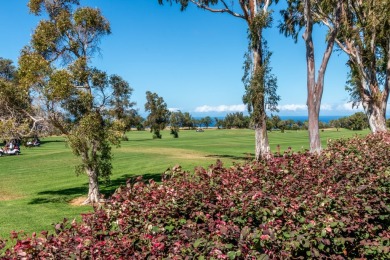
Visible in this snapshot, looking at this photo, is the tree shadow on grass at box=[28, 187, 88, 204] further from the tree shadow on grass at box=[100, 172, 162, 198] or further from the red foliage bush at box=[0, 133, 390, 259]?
the red foliage bush at box=[0, 133, 390, 259]

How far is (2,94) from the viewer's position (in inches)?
572

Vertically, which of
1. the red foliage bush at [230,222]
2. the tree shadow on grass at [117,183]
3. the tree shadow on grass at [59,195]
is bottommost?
the tree shadow on grass at [59,195]

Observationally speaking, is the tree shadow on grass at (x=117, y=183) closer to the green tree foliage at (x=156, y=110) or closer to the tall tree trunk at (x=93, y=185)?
the tall tree trunk at (x=93, y=185)

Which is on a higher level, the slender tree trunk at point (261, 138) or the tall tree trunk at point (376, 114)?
the tall tree trunk at point (376, 114)

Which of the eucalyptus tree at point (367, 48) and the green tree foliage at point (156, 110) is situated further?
the green tree foliage at point (156, 110)

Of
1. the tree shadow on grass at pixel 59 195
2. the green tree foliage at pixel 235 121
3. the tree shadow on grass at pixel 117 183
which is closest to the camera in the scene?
the tree shadow on grass at pixel 59 195

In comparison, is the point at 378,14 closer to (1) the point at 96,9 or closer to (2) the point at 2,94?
(1) the point at 96,9

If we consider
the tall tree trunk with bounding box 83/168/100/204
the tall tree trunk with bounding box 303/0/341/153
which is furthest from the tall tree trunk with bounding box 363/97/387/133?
the tall tree trunk with bounding box 83/168/100/204

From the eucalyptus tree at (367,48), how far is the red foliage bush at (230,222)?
60.3 ft

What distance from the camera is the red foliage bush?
354 cm

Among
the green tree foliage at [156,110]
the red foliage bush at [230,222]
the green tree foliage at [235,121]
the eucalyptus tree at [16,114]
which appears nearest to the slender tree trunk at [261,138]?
the eucalyptus tree at [16,114]

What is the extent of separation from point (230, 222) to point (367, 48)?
2351 centimetres

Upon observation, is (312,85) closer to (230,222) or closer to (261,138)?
(261,138)

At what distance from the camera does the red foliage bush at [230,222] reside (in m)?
3.54
